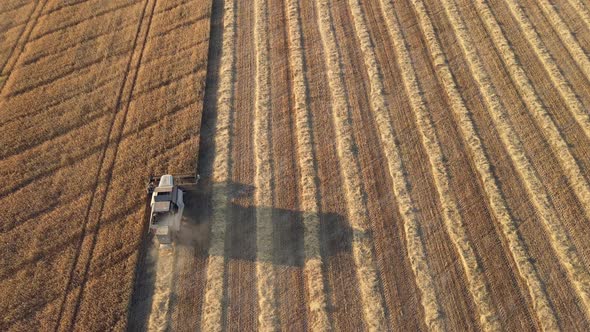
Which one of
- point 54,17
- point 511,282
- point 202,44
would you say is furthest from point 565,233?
point 54,17

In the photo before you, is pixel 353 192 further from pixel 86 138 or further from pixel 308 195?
pixel 86 138

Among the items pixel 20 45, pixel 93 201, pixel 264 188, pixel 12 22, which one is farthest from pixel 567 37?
pixel 12 22

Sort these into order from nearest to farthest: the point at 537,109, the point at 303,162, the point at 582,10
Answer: the point at 303,162
the point at 537,109
the point at 582,10

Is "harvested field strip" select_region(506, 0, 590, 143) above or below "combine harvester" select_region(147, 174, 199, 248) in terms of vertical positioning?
below

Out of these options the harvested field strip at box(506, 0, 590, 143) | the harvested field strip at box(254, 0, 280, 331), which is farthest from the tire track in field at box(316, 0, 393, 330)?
the harvested field strip at box(506, 0, 590, 143)

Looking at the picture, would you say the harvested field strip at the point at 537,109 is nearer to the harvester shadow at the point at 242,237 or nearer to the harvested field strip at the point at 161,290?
the harvester shadow at the point at 242,237

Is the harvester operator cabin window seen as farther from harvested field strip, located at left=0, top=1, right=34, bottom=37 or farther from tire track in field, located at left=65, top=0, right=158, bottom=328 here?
harvested field strip, located at left=0, top=1, right=34, bottom=37

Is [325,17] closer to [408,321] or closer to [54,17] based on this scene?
[54,17]
